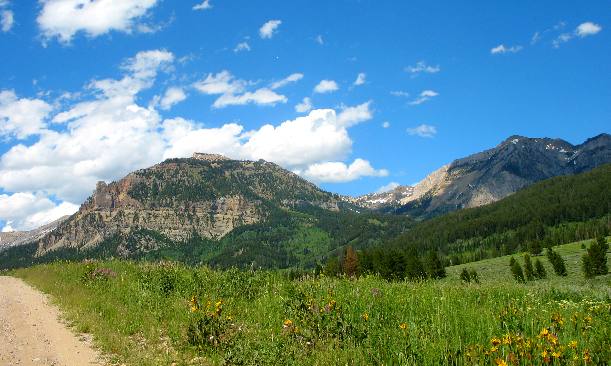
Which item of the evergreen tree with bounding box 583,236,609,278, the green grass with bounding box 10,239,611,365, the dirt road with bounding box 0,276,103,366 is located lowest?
the evergreen tree with bounding box 583,236,609,278

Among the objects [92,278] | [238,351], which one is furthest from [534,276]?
[238,351]

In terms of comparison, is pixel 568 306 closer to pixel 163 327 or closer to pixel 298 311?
pixel 298 311

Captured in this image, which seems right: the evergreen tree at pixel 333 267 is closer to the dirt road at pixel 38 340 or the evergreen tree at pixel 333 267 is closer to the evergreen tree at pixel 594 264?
the dirt road at pixel 38 340

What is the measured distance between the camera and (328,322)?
9.88m

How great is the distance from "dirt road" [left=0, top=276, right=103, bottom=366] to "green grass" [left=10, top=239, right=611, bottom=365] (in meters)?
0.55

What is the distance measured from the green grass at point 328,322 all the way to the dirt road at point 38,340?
553 mm

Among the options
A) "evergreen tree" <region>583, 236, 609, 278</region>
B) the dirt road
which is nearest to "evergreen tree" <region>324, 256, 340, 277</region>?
the dirt road

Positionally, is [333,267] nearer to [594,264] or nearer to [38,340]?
[594,264]

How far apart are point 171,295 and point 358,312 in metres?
8.39

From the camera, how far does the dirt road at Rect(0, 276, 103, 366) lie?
10242mm

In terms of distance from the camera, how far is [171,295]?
16.3 m

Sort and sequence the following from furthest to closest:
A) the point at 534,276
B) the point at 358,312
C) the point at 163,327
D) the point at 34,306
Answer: the point at 534,276
the point at 34,306
the point at 163,327
the point at 358,312

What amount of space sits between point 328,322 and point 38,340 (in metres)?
8.10

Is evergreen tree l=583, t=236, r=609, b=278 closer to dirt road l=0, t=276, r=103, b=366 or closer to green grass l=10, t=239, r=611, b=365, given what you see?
green grass l=10, t=239, r=611, b=365
